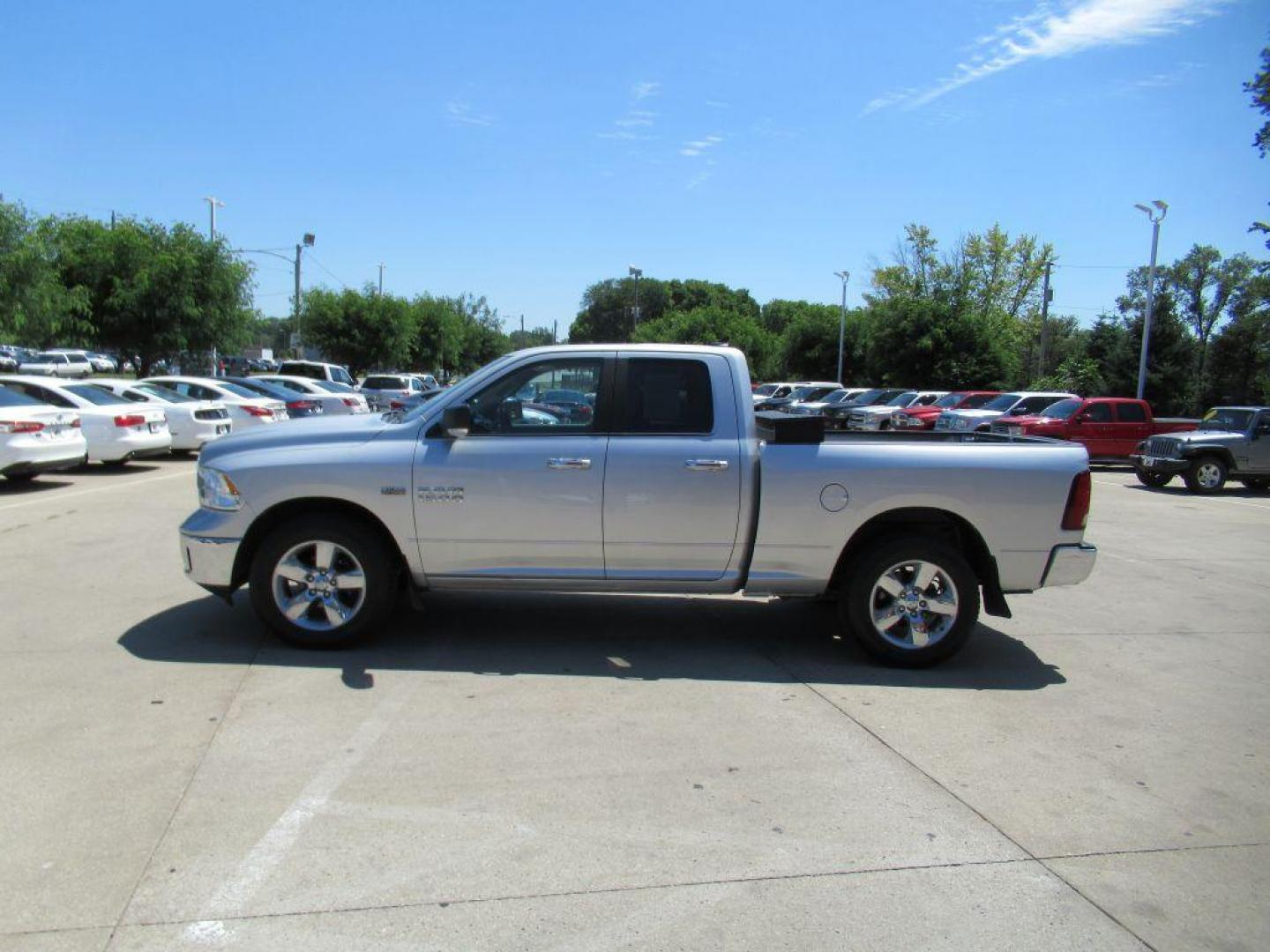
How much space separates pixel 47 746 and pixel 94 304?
26713mm

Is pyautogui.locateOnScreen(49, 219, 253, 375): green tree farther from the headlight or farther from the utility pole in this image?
the utility pole

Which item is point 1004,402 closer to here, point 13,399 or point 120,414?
point 120,414

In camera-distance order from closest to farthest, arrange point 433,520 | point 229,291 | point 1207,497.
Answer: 1. point 433,520
2. point 1207,497
3. point 229,291

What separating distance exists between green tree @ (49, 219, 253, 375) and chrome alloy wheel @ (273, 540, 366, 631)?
23.8m

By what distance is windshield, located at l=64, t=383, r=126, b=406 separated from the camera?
53.7ft

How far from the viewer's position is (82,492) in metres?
13.5

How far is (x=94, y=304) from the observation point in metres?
27.2

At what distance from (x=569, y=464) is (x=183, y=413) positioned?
14916 millimetres

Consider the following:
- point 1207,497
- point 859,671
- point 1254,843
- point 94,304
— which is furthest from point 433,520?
point 94,304

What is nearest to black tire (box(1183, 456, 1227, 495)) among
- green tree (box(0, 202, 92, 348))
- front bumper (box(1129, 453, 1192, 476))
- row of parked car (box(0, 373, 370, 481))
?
front bumper (box(1129, 453, 1192, 476))

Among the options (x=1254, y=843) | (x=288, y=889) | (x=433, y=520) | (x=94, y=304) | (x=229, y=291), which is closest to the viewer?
(x=288, y=889)

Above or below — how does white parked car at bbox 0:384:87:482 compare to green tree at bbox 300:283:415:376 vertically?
below

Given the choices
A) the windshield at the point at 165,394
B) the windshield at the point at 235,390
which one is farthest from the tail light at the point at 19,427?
the windshield at the point at 235,390

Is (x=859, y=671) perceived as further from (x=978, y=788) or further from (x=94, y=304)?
(x=94, y=304)
